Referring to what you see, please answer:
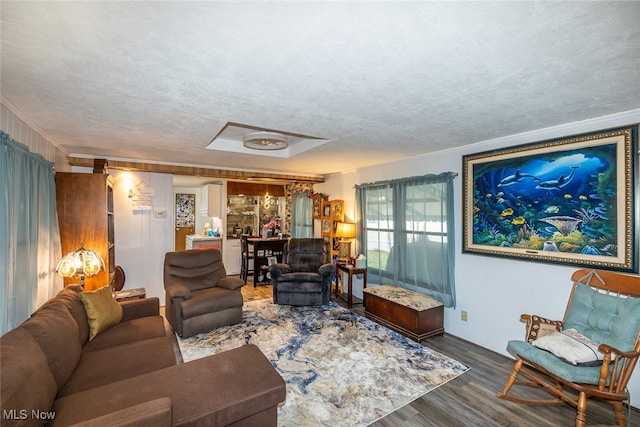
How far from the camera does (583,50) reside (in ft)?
4.70

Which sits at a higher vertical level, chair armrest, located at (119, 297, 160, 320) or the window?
the window

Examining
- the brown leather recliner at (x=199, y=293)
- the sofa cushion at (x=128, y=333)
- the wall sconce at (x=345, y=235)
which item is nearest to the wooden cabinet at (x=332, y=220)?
the wall sconce at (x=345, y=235)

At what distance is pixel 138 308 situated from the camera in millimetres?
2920

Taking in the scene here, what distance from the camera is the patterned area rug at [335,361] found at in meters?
2.20

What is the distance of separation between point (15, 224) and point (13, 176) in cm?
35

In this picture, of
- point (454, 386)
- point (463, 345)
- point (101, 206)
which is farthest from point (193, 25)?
point (463, 345)

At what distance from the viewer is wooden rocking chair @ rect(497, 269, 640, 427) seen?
191cm

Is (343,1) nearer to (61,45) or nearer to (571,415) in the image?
(61,45)

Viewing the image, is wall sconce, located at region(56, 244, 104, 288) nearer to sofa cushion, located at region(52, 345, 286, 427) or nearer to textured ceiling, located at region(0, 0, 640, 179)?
textured ceiling, located at region(0, 0, 640, 179)

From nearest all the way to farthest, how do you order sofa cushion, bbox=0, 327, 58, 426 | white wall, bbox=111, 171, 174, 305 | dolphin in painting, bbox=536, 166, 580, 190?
sofa cushion, bbox=0, 327, 58, 426, dolphin in painting, bbox=536, 166, 580, 190, white wall, bbox=111, 171, 174, 305

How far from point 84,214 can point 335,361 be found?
3221mm

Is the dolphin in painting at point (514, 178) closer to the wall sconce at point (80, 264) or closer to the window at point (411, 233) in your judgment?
the window at point (411, 233)

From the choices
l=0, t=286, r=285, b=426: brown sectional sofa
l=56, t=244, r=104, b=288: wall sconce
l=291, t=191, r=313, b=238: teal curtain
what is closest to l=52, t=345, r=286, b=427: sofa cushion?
l=0, t=286, r=285, b=426: brown sectional sofa

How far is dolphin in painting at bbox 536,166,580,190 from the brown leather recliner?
3.68 meters
